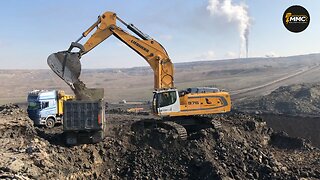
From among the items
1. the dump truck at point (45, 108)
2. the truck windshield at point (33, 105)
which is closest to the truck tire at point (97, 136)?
the dump truck at point (45, 108)

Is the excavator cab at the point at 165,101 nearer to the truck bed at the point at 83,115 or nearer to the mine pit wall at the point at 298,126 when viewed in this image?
the truck bed at the point at 83,115

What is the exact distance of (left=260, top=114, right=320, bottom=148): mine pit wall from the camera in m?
23.0

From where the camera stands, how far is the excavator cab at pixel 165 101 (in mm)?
16844

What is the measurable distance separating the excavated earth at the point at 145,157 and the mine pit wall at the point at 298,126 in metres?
6.34

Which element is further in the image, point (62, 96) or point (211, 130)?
point (62, 96)

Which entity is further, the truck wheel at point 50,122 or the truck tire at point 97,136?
the truck wheel at point 50,122

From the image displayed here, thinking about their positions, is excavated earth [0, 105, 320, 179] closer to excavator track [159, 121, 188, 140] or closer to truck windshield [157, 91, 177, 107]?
excavator track [159, 121, 188, 140]

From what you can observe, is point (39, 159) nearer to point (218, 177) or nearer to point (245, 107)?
point (218, 177)

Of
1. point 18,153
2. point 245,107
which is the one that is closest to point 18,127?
point 18,153

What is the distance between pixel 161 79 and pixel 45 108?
733 centimetres

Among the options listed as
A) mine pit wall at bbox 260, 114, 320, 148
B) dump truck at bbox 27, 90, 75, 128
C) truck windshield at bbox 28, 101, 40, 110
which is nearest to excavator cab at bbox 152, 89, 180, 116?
dump truck at bbox 27, 90, 75, 128

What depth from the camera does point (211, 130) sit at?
16.7 meters

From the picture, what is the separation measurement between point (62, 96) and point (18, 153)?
366 inches

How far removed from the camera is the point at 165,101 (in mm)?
16875
